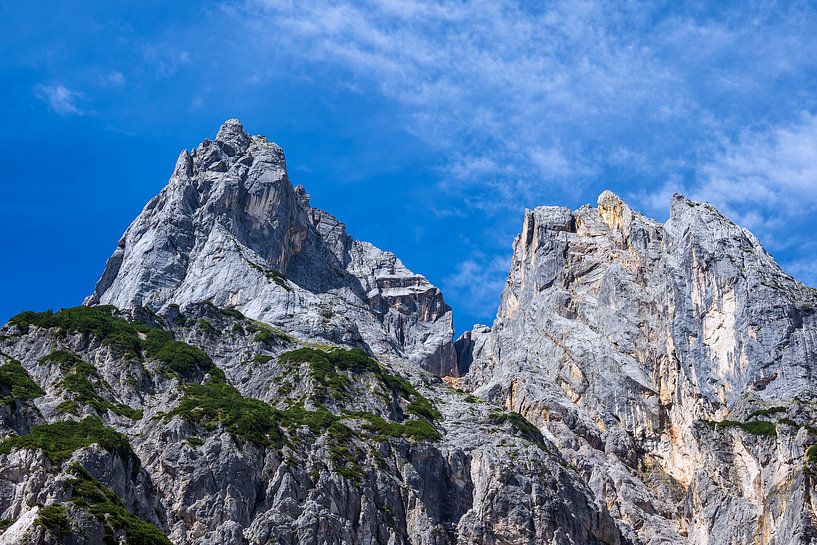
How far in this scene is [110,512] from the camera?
3152 inches

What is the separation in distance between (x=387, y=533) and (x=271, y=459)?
1120 centimetres

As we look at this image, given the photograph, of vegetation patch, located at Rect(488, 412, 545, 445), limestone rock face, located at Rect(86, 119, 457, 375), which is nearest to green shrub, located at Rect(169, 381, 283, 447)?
vegetation patch, located at Rect(488, 412, 545, 445)

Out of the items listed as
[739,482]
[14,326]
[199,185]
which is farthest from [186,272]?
[739,482]

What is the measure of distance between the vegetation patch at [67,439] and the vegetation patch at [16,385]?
6.48 m

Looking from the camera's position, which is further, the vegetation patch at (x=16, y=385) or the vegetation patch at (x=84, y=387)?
the vegetation patch at (x=84, y=387)

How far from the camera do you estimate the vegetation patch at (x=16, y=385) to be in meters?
104

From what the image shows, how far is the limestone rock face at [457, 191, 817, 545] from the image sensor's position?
114375 millimetres

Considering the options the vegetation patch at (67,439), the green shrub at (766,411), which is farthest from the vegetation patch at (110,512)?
the green shrub at (766,411)

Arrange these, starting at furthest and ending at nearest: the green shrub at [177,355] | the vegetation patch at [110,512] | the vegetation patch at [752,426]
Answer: the green shrub at [177,355] → the vegetation patch at [752,426] → the vegetation patch at [110,512]

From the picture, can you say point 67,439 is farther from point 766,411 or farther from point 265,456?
point 766,411

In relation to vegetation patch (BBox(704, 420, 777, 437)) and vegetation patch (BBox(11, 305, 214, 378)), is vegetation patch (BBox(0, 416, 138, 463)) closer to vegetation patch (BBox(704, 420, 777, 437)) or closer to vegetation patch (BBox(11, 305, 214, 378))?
vegetation patch (BBox(11, 305, 214, 378))

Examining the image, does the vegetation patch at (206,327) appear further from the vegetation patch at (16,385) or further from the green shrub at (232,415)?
the vegetation patch at (16,385)

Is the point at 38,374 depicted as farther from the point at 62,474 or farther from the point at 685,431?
the point at 685,431

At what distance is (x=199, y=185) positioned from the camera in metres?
185
